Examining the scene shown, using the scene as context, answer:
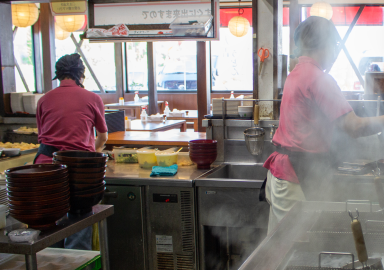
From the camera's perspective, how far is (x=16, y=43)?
415 inches

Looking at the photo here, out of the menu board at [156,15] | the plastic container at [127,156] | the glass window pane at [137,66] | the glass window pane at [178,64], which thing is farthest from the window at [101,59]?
the plastic container at [127,156]

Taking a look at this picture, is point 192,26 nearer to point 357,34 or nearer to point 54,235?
point 54,235

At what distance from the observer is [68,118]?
268 cm

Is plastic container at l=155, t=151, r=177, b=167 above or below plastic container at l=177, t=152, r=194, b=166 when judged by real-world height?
above

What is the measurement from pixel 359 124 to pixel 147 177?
63.3 inches

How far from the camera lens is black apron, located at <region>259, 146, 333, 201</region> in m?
1.93

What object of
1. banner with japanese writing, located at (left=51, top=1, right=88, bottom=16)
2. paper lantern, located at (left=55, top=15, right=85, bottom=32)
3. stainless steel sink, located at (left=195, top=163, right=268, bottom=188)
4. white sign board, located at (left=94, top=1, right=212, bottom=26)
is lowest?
stainless steel sink, located at (left=195, top=163, right=268, bottom=188)

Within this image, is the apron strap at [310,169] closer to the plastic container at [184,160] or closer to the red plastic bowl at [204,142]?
the red plastic bowl at [204,142]

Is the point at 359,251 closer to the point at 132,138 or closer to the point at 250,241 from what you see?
the point at 250,241

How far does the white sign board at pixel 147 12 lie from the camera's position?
3650 mm

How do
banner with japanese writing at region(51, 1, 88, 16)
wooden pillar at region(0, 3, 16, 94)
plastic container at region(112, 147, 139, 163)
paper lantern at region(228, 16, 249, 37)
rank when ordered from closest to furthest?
plastic container at region(112, 147, 139, 163) < banner with japanese writing at region(51, 1, 88, 16) < wooden pillar at region(0, 3, 16, 94) < paper lantern at region(228, 16, 249, 37)

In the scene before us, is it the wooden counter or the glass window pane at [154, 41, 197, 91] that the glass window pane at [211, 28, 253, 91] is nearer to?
the glass window pane at [154, 41, 197, 91]

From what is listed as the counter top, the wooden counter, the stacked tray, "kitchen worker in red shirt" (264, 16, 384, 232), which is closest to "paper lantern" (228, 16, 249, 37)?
the wooden counter

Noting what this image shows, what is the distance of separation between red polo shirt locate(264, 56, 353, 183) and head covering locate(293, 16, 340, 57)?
7cm
